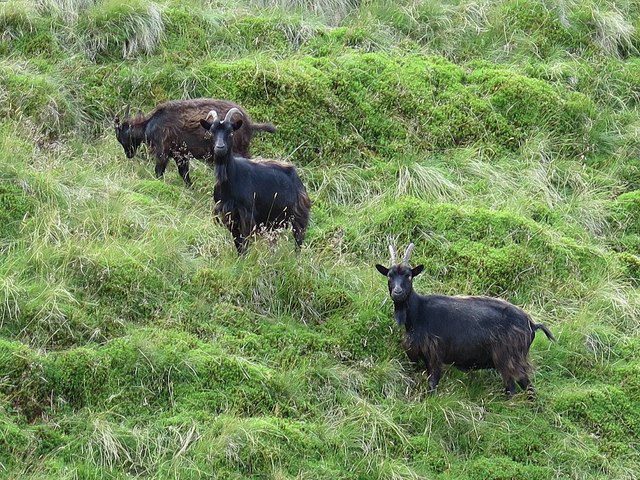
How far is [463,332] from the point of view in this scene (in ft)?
35.6

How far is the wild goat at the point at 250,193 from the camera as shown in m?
12.0

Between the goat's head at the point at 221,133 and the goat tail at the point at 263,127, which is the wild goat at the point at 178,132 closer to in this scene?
the goat tail at the point at 263,127

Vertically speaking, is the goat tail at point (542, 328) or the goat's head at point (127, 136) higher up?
the goat tail at point (542, 328)

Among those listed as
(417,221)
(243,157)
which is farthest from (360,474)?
(243,157)

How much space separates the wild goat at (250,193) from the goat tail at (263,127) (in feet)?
3.26

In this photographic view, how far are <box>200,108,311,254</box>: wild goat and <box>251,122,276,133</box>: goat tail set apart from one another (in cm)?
99

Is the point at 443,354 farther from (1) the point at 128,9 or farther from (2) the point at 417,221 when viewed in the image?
(1) the point at 128,9

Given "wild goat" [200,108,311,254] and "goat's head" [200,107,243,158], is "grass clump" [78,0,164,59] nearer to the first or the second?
"wild goat" [200,108,311,254]

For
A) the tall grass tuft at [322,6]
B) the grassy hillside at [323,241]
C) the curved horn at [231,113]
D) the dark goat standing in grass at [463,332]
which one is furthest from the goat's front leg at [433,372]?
the tall grass tuft at [322,6]

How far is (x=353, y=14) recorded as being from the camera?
1670 cm

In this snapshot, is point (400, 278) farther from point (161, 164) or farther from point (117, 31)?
point (117, 31)

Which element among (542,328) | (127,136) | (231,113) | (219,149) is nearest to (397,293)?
(542,328)

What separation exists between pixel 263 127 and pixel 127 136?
5.67 ft

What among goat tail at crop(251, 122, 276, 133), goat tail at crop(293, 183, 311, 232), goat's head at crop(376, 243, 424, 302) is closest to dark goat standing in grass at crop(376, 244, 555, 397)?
goat's head at crop(376, 243, 424, 302)
